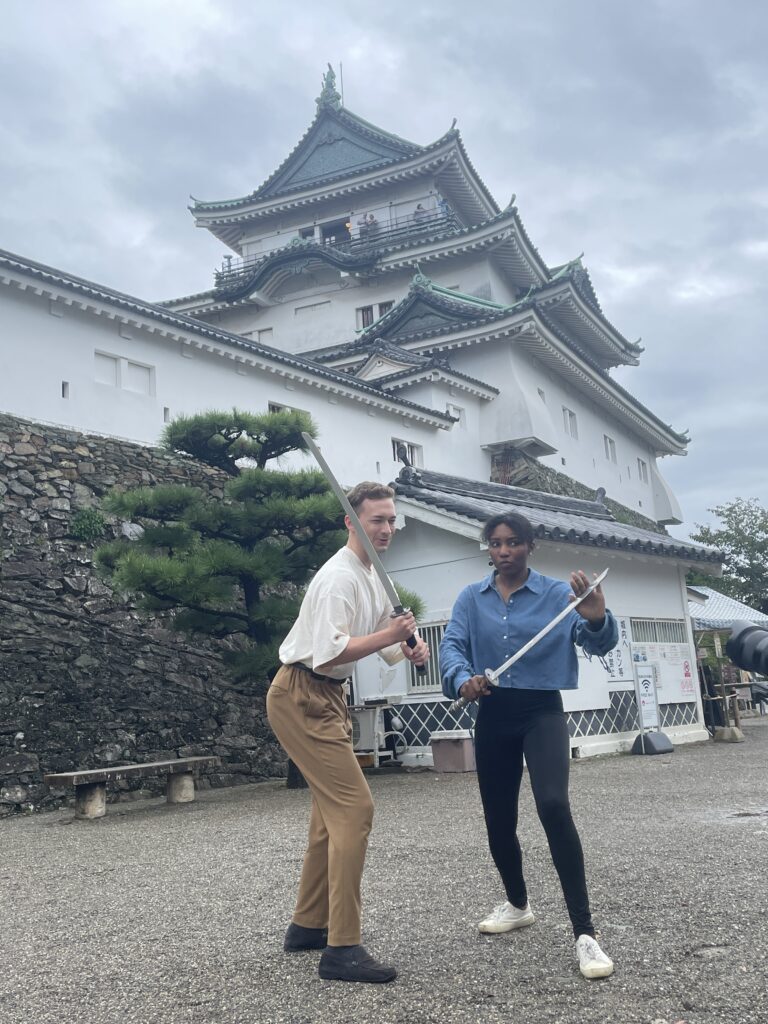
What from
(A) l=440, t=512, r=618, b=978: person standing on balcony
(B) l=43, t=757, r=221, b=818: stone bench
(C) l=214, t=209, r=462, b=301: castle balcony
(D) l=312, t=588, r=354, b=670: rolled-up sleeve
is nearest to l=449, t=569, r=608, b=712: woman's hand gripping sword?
(A) l=440, t=512, r=618, b=978: person standing on balcony

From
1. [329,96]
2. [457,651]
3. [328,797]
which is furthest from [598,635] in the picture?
[329,96]

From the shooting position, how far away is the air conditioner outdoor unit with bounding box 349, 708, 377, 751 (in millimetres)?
11766

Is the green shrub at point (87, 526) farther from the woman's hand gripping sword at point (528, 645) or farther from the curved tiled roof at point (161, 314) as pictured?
the woman's hand gripping sword at point (528, 645)

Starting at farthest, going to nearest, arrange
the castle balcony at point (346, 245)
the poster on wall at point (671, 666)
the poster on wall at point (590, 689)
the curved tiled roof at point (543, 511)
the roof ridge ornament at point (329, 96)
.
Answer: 1. the roof ridge ornament at point (329, 96)
2. the castle balcony at point (346, 245)
3. the poster on wall at point (671, 666)
4. the poster on wall at point (590, 689)
5. the curved tiled roof at point (543, 511)

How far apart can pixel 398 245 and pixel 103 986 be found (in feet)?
88.4

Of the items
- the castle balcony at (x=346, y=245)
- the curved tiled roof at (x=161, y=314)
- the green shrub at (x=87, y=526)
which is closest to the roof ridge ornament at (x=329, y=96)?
the castle balcony at (x=346, y=245)

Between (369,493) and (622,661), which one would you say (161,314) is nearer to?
(622,661)

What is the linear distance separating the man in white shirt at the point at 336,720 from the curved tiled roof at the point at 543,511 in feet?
23.1

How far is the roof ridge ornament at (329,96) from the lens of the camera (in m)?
35.0

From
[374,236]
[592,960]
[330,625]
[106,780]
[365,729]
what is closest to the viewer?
[592,960]

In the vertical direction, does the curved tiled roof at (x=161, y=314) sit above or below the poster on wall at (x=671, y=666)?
above

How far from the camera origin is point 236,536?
10602 mm

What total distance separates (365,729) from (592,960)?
8.94 metres

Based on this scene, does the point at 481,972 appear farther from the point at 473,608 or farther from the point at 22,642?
the point at 22,642
